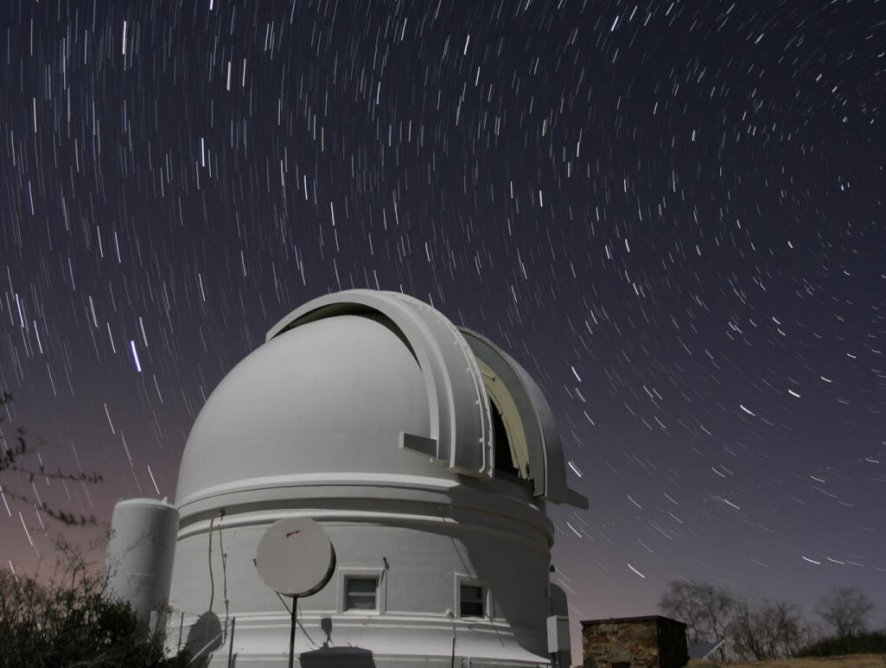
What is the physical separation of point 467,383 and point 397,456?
169 cm

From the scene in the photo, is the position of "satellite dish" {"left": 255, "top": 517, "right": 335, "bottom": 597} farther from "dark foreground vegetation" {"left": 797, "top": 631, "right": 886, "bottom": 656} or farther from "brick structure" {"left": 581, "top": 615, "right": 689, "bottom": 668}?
"dark foreground vegetation" {"left": 797, "top": 631, "right": 886, "bottom": 656}

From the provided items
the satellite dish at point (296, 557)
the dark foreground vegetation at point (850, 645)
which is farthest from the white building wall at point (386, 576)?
the dark foreground vegetation at point (850, 645)

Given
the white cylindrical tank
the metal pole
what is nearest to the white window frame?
the metal pole

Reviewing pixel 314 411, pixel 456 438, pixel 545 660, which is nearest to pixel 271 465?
pixel 314 411

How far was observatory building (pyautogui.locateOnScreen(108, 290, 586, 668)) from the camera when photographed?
1145cm

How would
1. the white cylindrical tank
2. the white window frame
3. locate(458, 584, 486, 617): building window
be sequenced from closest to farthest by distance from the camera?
the white window frame < locate(458, 584, 486, 617): building window < the white cylindrical tank

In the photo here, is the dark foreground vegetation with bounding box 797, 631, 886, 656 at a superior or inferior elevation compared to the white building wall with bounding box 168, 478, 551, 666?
inferior

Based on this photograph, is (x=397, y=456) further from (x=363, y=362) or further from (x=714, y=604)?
(x=714, y=604)

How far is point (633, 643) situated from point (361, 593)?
5488 millimetres

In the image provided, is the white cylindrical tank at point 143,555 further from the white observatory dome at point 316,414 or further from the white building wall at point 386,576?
the white observatory dome at point 316,414

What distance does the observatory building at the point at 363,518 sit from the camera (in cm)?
1145

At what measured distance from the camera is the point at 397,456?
12305 mm

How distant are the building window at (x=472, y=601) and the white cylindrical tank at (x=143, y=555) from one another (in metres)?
4.52

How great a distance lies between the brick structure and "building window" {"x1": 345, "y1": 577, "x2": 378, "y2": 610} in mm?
5007
